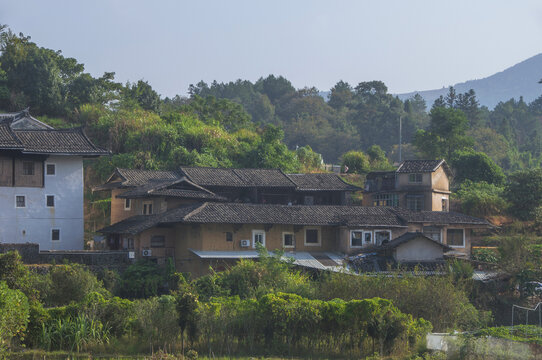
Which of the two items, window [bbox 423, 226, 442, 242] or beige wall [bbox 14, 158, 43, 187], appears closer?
beige wall [bbox 14, 158, 43, 187]

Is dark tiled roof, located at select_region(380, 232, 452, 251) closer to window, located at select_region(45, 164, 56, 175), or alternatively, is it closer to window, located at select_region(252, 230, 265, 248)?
window, located at select_region(252, 230, 265, 248)

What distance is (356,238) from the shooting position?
36.2m

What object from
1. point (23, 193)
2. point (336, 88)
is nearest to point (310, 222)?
point (23, 193)

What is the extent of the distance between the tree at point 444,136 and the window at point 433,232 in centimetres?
2029

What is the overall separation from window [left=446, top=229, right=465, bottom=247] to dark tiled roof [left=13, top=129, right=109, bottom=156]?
1732 centimetres

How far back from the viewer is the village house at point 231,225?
3397 centimetres

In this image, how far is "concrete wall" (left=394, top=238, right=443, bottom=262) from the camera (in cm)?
3425

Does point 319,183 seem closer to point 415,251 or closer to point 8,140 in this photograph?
point 415,251

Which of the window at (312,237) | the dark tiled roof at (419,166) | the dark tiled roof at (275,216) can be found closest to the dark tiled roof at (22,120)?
the dark tiled roof at (275,216)

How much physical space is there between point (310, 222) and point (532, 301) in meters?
10.4

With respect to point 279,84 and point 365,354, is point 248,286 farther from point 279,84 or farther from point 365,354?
point 279,84

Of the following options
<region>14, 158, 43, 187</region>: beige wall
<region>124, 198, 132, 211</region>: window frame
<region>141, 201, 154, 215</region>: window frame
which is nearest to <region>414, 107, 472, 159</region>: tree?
<region>124, 198, 132, 211</region>: window frame

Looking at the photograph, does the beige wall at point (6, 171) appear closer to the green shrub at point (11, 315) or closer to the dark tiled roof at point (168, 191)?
the dark tiled roof at point (168, 191)

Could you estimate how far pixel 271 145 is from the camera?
53438mm
